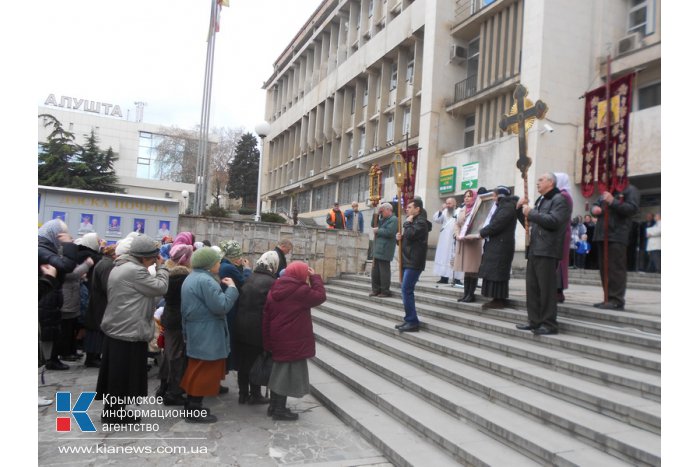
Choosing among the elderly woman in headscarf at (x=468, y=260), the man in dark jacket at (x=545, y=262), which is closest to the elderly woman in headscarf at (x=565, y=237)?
the man in dark jacket at (x=545, y=262)

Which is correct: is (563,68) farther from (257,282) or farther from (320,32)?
(320,32)

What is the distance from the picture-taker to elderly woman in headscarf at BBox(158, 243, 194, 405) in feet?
16.3

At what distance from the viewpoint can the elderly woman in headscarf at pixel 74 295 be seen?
6.07 metres

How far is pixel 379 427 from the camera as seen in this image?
4.62 m

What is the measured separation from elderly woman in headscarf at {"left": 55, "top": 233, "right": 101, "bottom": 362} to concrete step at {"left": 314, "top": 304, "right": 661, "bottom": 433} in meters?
3.92

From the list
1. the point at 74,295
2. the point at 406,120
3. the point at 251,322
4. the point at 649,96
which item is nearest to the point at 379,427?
the point at 251,322

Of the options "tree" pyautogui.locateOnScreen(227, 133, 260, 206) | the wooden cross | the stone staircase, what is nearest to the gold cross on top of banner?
the wooden cross

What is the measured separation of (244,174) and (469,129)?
36.2 m

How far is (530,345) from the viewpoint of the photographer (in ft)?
18.0

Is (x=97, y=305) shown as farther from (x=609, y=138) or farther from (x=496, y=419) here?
(x=609, y=138)

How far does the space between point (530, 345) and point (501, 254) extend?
158cm

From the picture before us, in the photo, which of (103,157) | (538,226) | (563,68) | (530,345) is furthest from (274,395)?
(103,157)

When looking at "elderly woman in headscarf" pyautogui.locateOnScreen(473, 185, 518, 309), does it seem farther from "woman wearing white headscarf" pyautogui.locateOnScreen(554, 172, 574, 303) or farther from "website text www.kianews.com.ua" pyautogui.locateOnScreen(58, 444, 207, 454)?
"website text www.kianews.com.ua" pyautogui.locateOnScreen(58, 444, 207, 454)

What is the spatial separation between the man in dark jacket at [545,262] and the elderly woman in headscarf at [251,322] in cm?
282
